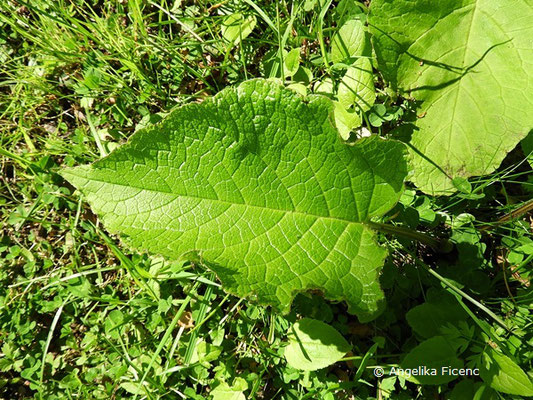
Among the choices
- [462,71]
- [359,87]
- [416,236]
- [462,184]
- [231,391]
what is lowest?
[231,391]

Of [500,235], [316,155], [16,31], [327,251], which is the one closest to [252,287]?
[327,251]

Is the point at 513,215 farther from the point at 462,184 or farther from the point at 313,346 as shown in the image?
the point at 313,346

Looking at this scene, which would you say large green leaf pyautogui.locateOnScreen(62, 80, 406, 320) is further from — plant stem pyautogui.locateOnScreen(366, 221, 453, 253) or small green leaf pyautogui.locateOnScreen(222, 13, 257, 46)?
small green leaf pyautogui.locateOnScreen(222, 13, 257, 46)

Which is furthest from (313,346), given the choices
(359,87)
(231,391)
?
(359,87)

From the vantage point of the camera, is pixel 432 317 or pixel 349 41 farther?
pixel 349 41

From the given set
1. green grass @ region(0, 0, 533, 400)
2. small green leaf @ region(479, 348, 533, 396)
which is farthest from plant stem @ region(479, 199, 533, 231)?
small green leaf @ region(479, 348, 533, 396)

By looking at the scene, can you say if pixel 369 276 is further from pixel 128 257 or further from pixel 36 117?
pixel 36 117
